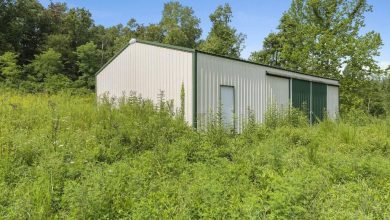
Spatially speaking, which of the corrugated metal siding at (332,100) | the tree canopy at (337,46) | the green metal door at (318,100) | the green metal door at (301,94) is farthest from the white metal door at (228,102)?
the tree canopy at (337,46)

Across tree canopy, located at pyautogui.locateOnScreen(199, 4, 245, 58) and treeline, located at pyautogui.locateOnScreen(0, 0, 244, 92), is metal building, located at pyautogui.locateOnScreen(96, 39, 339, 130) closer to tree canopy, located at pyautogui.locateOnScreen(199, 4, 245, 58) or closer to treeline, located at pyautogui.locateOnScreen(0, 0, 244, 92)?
treeline, located at pyautogui.locateOnScreen(0, 0, 244, 92)

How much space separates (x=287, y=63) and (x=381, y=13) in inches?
332

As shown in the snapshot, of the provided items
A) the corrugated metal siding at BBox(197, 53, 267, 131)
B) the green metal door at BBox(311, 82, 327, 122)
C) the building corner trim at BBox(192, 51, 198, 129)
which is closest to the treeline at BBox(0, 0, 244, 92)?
the green metal door at BBox(311, 82, 327, 122)

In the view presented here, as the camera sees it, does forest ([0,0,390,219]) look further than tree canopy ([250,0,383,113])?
No

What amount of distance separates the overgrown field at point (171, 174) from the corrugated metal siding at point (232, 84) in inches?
95.0

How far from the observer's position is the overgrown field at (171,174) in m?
3.53

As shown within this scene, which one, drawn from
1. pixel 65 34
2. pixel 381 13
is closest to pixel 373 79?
pixel 381 13

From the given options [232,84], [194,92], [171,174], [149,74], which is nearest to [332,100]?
[232,84]

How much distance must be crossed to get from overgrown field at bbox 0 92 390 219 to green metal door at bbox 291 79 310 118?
6.92 m

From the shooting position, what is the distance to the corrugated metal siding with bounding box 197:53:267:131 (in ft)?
35.1

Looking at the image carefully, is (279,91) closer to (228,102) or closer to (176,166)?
(228,102)

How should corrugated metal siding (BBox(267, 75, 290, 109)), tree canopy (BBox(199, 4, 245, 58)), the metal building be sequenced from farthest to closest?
tree canopy (BBox(199, 4, 245, 58)) → corrugated metal siding (BBox(267, 75, 290, 109)) → the metal building

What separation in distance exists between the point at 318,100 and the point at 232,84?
7.79 metres

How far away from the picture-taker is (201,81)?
10.7m
